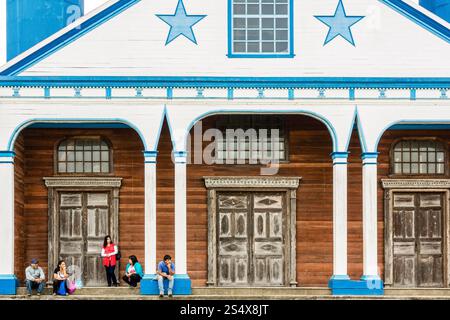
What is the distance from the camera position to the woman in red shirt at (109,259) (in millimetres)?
29406

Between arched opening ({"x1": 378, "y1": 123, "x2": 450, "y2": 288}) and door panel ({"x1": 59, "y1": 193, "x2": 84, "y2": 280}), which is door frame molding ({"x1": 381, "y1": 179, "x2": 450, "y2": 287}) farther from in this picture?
door panel ({"x1": 59, "y1": 193, "x2": 84, "y2": 280})

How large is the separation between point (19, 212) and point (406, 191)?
9.50 m

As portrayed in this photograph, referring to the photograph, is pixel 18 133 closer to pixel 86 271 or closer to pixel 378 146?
pixel 86 271

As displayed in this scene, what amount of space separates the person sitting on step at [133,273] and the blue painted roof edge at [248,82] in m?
4.11

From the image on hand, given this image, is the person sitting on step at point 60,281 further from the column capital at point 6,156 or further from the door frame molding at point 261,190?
the door frame molding at point 261,190

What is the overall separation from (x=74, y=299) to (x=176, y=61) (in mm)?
6015

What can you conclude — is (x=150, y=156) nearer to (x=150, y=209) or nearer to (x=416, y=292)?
(x=150, y=209)

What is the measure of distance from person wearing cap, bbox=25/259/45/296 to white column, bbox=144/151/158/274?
2.43m

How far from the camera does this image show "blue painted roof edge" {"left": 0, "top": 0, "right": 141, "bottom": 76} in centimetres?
2855

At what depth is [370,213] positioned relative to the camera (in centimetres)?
2864


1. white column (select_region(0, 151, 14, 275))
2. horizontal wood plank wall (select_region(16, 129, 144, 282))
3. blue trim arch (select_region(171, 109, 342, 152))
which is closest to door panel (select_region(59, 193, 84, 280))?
horizontal wood plank wall (select_region(16, 129, 144, 282))
